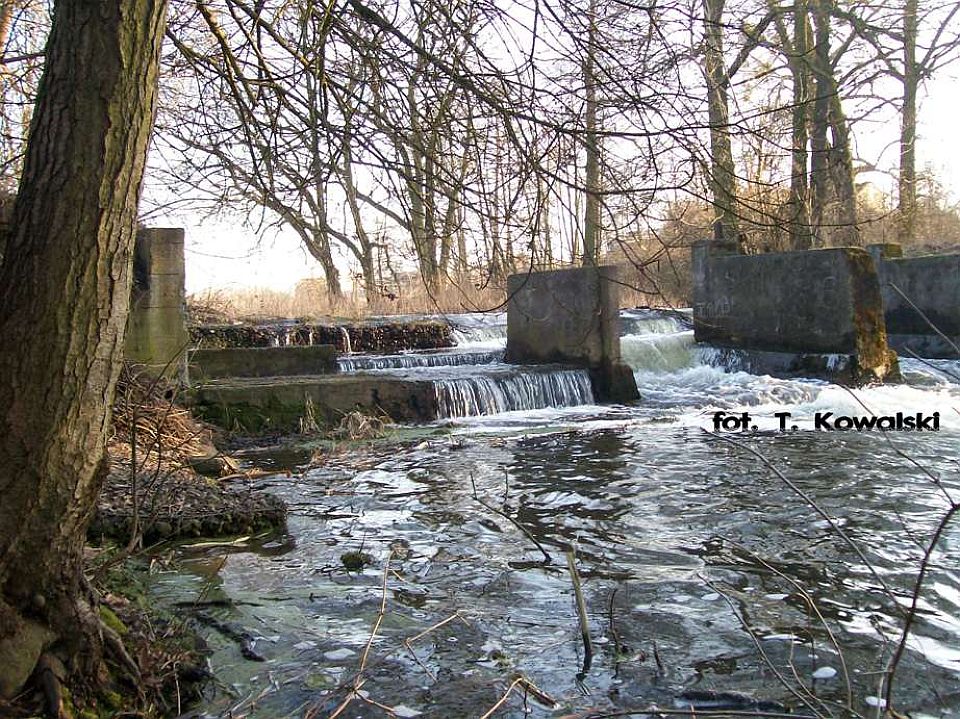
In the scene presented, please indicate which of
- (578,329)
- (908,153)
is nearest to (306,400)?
(578,329)

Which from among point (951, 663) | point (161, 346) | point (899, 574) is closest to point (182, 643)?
point (951, 663)

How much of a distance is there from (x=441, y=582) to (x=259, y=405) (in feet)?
17.9

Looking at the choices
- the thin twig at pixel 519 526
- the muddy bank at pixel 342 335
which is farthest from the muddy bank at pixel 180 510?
the muddy bank at pixel 342 335

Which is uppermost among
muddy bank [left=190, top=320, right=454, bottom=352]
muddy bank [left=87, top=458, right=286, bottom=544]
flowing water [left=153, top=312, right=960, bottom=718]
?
muddy bank [left=190, top=320, right=454, bottom=352]

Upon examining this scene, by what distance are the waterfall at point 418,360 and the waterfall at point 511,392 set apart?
171cm

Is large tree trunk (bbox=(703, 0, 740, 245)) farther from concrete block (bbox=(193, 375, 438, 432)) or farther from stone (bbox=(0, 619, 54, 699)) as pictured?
concrete block (bbox=(193, 375, 438, 432))

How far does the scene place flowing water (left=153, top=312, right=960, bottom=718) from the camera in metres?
3.38

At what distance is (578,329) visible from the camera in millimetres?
12555

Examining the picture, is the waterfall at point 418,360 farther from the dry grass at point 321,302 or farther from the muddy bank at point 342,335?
the dry grass at point 321,302

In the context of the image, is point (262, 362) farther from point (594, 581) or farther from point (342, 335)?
point (594, 581)

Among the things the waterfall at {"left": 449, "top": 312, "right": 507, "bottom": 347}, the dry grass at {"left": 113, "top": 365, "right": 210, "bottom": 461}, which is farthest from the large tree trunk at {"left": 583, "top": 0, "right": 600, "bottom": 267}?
the waterfall at {"left": 449, "top": 312, "right": 507, "bottom": 347}

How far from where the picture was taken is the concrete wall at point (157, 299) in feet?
28.2

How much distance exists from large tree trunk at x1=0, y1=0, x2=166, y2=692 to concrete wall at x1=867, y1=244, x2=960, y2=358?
14602mm

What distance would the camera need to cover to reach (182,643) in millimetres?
3494
